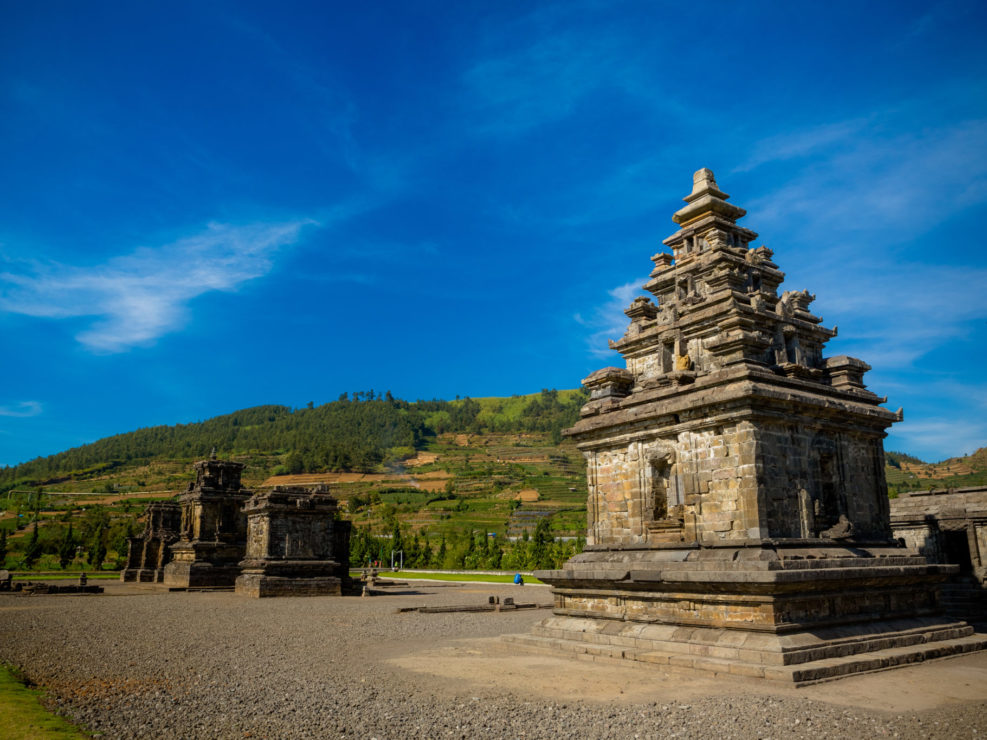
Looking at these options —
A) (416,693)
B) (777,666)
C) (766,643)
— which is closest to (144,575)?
(416,693)

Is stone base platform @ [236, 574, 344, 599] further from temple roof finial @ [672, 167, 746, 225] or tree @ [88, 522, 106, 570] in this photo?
tree @ [88, 522, 106, 570]

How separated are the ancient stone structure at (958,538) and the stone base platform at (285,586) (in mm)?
22580

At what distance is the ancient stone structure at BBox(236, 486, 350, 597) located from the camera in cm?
2875

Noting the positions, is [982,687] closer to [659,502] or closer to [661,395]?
[659,502]

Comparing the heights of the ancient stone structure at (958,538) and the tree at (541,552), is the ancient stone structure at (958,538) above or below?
above

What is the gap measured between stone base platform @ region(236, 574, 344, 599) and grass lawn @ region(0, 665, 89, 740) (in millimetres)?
19390

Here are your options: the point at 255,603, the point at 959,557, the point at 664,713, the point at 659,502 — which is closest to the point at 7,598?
the point at 255,603

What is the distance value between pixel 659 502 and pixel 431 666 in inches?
223

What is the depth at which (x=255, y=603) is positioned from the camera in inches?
997

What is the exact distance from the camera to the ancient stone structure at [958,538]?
1722 centimetres

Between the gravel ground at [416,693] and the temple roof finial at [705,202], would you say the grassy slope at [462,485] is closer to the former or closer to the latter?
the temple roof finial at [705,202]

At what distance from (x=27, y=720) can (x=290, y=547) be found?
22.7 m

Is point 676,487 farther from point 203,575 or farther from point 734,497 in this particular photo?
point 203,575

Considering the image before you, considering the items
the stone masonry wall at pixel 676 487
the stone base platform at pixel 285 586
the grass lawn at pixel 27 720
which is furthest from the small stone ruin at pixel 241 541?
the grass lawn at pixel 27 720
